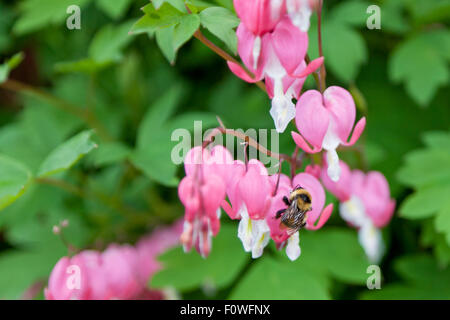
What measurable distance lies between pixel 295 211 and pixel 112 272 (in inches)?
30.9

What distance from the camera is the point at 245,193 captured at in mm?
1020

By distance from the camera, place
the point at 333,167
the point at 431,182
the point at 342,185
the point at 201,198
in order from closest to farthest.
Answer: the point at 201,198
the point at 333,167
the point at 342,185
the point at 431,182

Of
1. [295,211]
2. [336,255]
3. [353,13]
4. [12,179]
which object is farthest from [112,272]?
[353,13]

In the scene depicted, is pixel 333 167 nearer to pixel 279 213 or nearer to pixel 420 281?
pixel 279 213

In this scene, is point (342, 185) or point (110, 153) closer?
point (342, 185)

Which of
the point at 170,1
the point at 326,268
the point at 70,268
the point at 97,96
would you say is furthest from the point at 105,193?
the point at 170,1

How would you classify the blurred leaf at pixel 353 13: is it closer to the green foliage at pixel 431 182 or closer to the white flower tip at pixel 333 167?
the green foliage at pixel 431 182

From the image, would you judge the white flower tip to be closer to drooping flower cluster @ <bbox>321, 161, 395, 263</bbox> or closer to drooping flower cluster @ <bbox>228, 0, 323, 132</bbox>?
drooping flower cluster @ <bbox>228, 0, 323, 132</bbox>

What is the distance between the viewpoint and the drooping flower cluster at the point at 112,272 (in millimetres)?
1268

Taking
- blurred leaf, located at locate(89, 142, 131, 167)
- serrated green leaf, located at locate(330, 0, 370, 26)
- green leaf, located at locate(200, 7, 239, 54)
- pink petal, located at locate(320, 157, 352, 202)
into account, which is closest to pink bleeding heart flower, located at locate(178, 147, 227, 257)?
green leaf, located at locate(200, 7, 239, 54)

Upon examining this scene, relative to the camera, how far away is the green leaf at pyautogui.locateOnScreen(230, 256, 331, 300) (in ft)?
4.68

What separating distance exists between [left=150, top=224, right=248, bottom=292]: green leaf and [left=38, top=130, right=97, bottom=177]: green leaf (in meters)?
0.54
